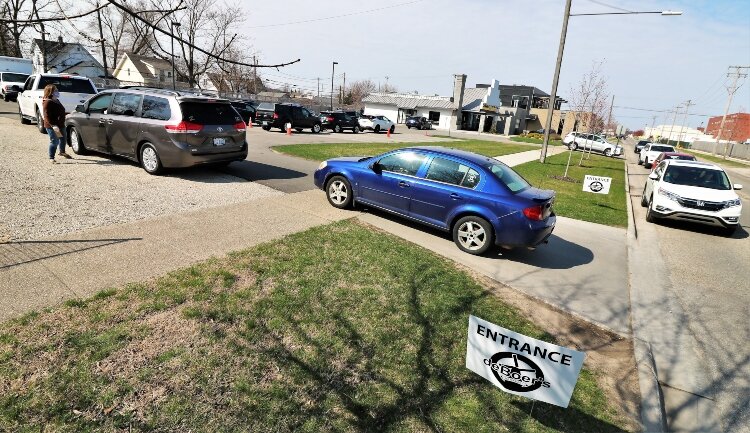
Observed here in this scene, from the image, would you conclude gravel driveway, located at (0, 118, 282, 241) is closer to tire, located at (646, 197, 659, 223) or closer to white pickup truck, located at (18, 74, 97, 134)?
white pickup truck, located at (18, 74, 97, 134)

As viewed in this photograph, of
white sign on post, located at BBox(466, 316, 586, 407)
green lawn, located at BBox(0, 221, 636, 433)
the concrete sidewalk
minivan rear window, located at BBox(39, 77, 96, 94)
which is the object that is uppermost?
minivan rear window, located at BBox(39, 77, 96, 94)

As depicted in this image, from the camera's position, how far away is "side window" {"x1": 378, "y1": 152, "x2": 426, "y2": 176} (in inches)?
273

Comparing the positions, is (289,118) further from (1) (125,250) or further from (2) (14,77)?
(2) (14,77)

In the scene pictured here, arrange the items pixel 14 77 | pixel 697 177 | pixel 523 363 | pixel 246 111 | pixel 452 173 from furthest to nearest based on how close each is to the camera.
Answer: pixel 14 77 → pixel 246 111 → pixel 697 177 → pixel 452 173 → pixel 523 363

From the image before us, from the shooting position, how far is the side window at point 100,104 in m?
9.20

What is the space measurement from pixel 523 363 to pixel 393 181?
4660mm

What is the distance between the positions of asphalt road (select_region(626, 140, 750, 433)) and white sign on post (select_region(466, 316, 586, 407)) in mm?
1509

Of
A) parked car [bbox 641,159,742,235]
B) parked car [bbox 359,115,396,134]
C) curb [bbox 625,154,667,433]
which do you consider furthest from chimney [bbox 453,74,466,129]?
curb [bbox 625,154,667,433]

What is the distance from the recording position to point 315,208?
780 cm

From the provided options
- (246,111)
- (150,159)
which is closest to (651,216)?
(150,159)

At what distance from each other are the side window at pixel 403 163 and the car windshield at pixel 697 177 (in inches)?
299

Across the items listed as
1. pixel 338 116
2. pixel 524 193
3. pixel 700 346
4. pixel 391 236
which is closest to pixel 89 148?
pixel 391 236

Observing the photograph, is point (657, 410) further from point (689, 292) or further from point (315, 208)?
point (315, 208)

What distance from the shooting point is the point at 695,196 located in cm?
945
